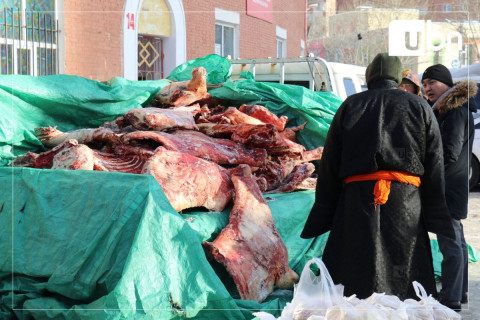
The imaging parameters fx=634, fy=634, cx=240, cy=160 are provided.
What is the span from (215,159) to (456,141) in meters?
1.77

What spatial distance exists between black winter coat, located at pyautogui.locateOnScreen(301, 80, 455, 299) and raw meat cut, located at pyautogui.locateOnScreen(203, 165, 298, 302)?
63cm

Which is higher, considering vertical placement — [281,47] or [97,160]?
[281,47]

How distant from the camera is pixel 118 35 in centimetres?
1130

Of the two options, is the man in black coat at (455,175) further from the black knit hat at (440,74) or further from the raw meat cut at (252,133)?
the raw meat cut at (252,133)

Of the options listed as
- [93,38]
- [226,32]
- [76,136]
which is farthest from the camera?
[226,32]

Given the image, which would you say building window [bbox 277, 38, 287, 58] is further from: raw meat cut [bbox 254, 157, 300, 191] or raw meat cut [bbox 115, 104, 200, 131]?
raw meat cut [bbox 115, 104, 200, 131]

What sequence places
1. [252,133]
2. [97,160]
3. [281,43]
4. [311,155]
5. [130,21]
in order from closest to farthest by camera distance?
1. [97,160]
2. [252,133]
3. [311,155]
4. [130,21]
5. [281,43]

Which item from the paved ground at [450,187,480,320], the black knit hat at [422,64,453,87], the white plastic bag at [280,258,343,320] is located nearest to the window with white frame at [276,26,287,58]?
the paved ground at [450,187,480,320]

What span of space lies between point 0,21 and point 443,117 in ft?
24.2

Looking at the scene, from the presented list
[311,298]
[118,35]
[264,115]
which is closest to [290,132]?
[264,115]

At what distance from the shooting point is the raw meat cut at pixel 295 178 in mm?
5152

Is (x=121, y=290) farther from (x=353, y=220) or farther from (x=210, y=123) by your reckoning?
(x=210, y=123)

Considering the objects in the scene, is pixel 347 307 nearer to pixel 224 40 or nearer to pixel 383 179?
pixel 383 179

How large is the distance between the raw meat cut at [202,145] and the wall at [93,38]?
6.07 meters
